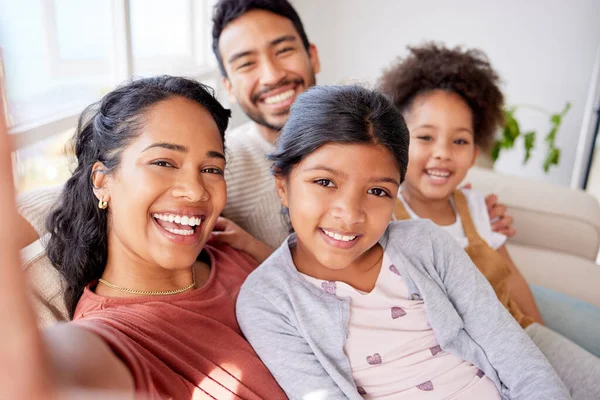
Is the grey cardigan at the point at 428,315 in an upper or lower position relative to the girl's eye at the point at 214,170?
lower

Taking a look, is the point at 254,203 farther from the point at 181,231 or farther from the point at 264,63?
the point at 181,231

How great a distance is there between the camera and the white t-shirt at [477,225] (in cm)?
191

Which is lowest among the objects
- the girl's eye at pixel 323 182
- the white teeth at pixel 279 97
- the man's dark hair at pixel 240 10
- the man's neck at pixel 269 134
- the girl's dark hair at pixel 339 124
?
the man's neck at pixel 269 134

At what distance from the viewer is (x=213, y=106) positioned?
1360 millimetres

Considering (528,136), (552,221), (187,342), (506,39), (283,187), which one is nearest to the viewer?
(187,342)

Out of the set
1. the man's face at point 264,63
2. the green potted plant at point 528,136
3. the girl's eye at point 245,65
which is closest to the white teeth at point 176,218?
the man's face at point 264,63

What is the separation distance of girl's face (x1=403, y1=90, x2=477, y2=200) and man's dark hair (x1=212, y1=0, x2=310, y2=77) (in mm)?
637

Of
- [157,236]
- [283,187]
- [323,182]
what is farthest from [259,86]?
[157,236]

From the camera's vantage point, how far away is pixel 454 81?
1973mm

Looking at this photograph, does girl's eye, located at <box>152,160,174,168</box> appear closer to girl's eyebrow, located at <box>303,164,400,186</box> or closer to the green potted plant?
girl's eyebrow, located at <box>303,164,400,186</box>

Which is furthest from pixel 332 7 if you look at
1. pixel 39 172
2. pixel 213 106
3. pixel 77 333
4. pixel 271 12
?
pixel 77 333

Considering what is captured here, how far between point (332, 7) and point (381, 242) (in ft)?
11.4

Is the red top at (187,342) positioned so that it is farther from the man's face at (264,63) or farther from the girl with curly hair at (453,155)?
the man's face at (264,63)

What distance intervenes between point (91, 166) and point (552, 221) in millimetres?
1977
